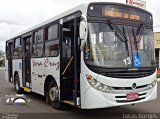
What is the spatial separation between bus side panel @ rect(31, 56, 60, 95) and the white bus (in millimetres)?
34

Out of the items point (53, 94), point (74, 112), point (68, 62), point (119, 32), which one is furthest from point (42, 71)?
point (119, 32)

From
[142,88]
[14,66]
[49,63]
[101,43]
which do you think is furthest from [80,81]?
[14,66]

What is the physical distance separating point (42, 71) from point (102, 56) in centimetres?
349

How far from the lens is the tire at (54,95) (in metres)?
9.21

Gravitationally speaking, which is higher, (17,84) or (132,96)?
(132,96)

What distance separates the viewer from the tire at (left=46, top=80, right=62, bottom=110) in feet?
30.2

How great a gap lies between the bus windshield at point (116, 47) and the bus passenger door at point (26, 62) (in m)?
5.01

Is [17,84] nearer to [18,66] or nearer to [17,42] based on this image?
[18,66]

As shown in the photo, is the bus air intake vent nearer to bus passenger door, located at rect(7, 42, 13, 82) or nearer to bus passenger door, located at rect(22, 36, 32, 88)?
bus passenger door, located at rect(22, 36, 32, 88)

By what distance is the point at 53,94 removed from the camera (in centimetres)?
942

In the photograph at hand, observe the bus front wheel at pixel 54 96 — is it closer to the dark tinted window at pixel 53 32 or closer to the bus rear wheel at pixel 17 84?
the dark tinted window at pixel 53 32

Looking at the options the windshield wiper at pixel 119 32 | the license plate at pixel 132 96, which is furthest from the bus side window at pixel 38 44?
the license plate at pixel 132 96

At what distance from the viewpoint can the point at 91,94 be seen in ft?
24.2

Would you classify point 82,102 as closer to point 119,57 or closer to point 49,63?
point 119,57
